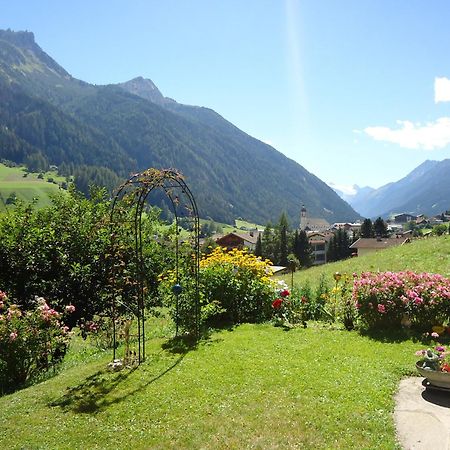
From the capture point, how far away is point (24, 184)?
6407 inches

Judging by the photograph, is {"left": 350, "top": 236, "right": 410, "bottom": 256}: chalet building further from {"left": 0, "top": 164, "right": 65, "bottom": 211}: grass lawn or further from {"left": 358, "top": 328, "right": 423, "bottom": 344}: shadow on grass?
{"left": 0, "top": 164, "right": 65, "bottom": 211}: grass lawn

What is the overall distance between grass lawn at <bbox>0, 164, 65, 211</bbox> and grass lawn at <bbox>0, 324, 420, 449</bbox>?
138 metres

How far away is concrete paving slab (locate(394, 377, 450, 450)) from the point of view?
5.32m

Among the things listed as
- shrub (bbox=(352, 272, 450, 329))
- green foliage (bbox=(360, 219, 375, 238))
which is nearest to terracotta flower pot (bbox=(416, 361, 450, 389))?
shrub (bbox=(352, 272, 450, 329))

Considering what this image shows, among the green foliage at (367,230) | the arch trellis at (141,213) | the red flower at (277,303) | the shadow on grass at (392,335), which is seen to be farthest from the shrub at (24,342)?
the green foliage at (367,230)

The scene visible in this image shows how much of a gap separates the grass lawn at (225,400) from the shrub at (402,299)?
107cm

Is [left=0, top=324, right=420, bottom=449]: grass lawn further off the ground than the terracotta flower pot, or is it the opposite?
the terracotta flower pot

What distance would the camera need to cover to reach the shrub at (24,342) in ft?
27.4

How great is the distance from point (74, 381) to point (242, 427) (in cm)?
389

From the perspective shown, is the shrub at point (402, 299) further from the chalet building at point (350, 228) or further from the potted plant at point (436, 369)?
the chalet building at point (350, 228)

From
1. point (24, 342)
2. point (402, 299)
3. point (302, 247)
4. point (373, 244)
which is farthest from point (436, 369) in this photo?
point (302, 247)

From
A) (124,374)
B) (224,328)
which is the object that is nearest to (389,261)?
(224,328)

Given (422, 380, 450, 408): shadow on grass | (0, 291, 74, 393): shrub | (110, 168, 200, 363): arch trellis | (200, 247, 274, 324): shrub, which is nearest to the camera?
(422, 380, 450, 408): shadow on grass

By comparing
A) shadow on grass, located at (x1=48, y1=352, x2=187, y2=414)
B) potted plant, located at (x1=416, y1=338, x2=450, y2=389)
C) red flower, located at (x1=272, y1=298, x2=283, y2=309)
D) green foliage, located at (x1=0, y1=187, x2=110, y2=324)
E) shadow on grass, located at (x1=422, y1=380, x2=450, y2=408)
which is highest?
green foliage, located at (x1=0, y1=187, x2=110, y2=324)
